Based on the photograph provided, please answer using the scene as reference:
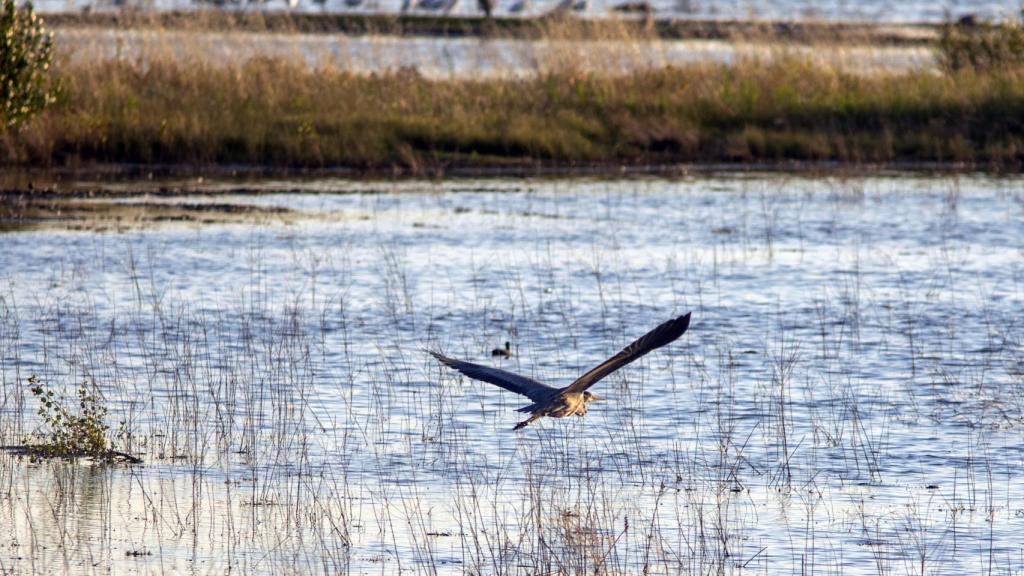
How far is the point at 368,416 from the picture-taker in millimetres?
9594

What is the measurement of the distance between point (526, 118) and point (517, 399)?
1316 cm

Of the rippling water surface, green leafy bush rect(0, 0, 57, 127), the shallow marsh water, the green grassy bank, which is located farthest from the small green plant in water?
the rippling water surface

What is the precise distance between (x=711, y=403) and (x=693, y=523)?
2.47 meters

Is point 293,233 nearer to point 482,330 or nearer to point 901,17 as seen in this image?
point 482,330

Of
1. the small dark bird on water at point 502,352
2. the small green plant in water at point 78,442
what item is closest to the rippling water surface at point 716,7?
the small dark bird on water at point 502,352

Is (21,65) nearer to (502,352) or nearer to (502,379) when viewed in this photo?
(502,352)

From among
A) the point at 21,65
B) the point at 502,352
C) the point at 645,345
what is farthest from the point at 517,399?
the point at 21,65

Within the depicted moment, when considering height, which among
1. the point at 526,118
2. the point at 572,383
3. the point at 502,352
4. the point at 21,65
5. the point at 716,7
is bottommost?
the point at 572,383

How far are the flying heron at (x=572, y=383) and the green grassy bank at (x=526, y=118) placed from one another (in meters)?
14.3

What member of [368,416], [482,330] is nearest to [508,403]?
[368,416]

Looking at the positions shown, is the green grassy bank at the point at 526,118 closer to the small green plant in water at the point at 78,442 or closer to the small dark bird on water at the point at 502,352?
the small dark bird on water at the point at 502,352

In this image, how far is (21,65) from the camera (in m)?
18.2

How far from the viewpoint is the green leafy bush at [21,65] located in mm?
18062

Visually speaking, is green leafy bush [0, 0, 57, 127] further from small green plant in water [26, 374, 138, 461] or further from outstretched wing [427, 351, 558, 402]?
outstretched wing [427, 351, 558, 402]
